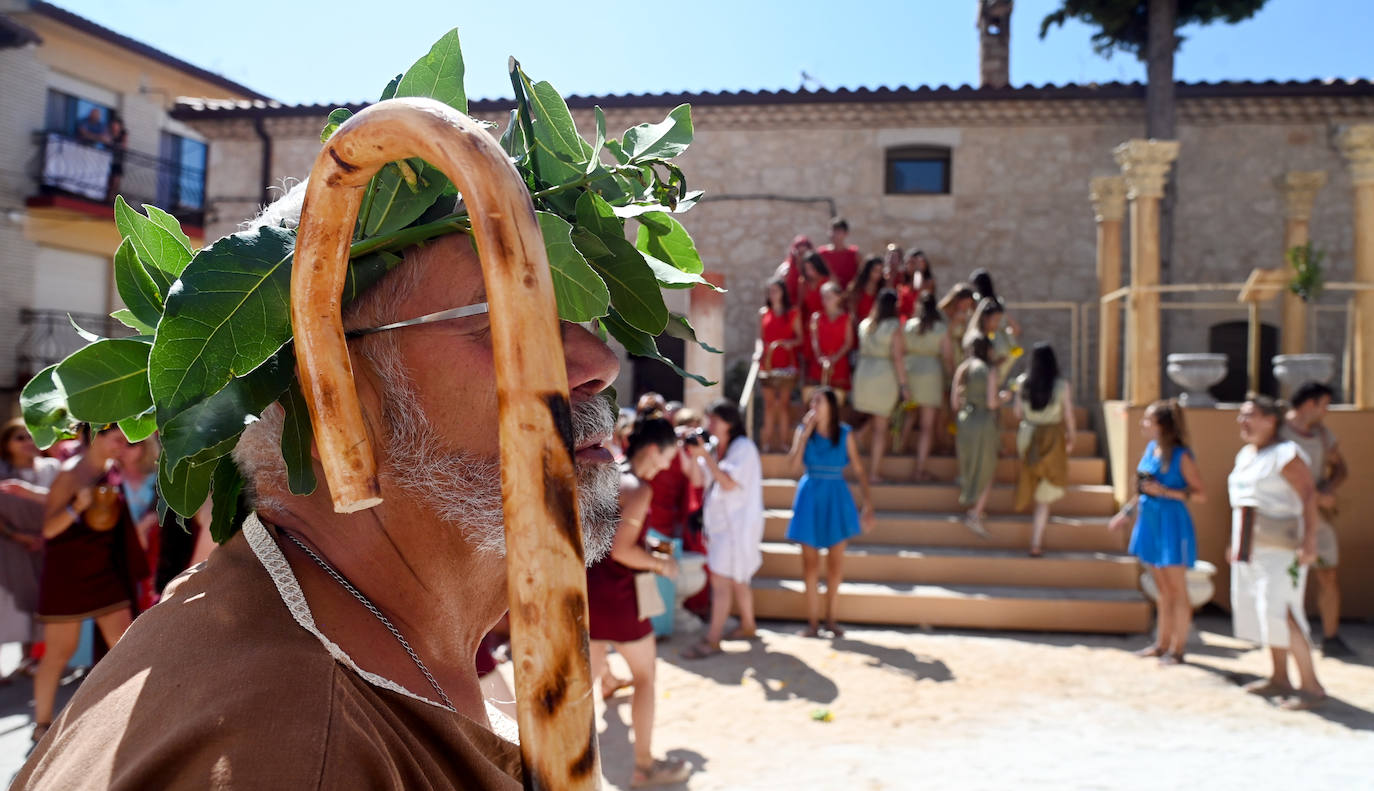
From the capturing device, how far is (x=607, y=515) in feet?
4.95

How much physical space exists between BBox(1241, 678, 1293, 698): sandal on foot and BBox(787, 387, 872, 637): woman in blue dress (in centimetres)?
305

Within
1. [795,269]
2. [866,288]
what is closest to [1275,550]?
[866,288]

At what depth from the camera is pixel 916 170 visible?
48.4ft

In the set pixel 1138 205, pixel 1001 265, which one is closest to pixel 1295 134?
pixel 1001 265

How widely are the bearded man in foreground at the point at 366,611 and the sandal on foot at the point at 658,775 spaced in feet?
12.3

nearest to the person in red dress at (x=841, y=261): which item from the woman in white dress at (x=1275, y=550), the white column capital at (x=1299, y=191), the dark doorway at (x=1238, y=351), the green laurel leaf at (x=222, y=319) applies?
the white column capital at (x=1299, y=191)

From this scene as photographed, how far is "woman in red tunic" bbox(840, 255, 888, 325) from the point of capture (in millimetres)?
10641

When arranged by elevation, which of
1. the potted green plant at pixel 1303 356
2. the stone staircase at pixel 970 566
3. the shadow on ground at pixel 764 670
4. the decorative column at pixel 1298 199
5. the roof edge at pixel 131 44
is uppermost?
the roof edge at pixel 131 44

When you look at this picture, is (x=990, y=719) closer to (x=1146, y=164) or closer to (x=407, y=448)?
(x=407, y=448)

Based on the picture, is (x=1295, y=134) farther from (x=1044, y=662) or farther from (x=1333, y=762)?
(x=1333, y=762)

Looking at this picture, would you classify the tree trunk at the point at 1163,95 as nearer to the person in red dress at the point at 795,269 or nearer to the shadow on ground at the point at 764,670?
the person in red dress at the point at 795,269

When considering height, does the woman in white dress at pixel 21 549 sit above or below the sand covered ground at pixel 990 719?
above

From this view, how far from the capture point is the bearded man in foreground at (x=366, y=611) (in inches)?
37.0

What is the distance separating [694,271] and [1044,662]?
22.5 feet
